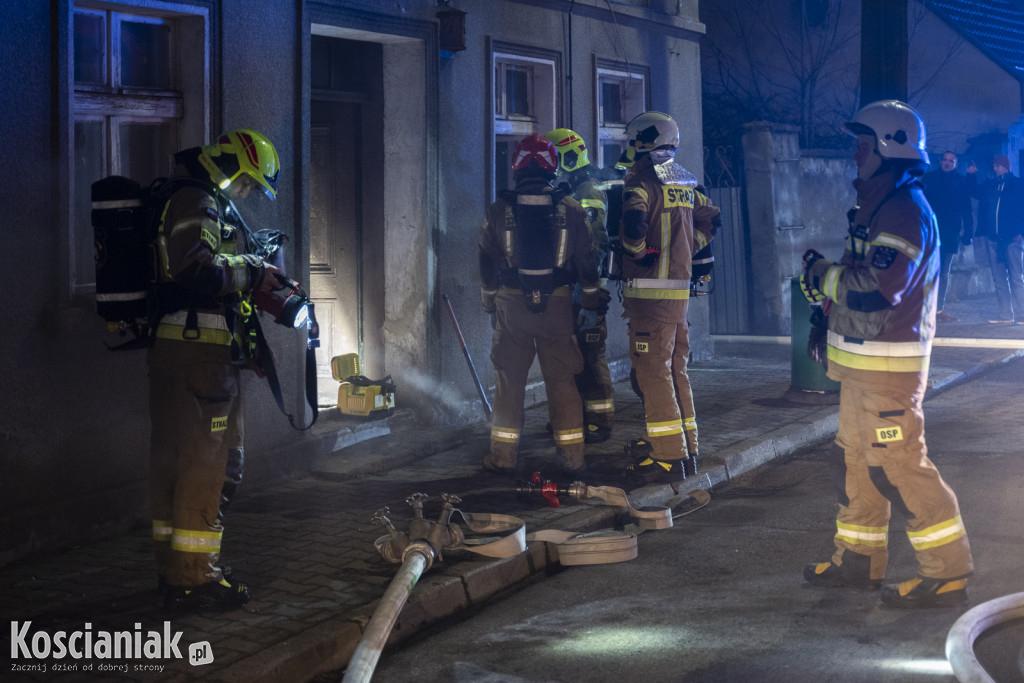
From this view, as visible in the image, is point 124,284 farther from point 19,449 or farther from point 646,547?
point 646,547

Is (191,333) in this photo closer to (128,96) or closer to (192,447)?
(192,447)

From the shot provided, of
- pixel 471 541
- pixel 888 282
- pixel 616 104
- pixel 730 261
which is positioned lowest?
pixel 471 541

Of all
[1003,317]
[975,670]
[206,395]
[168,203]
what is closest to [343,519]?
[206,395]

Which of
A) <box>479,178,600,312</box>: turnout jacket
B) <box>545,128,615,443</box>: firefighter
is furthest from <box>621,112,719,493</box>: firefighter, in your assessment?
<box>545,128,615,443</box>: firefighter

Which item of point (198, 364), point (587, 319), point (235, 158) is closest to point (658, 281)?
point (587, 319)

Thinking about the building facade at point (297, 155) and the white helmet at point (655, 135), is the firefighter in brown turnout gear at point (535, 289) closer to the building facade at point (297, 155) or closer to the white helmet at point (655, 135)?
Result: the white helmet at point (655, 135)

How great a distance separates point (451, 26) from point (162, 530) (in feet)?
16.9

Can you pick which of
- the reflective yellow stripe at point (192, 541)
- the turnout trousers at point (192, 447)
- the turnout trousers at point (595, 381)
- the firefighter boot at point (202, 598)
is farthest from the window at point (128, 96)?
the turnout trousers at point (595, 381)

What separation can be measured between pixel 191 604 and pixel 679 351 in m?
3.86

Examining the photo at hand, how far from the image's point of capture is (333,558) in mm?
5871

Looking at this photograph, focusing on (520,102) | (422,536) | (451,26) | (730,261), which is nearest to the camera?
(422,536)

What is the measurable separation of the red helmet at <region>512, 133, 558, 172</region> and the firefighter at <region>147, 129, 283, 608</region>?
96.5 inches

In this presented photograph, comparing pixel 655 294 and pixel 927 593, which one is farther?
pixel 655 294

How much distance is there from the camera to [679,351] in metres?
7.76
